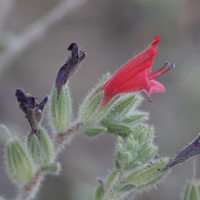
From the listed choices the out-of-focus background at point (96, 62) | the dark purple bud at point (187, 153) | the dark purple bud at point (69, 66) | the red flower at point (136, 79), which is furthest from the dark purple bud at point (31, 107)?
the out-of-focus background at point (96, 62)

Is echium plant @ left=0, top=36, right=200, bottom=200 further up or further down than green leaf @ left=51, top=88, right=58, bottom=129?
further down

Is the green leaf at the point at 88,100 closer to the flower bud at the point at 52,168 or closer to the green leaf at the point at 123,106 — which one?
the green leaf at the point at 123,106

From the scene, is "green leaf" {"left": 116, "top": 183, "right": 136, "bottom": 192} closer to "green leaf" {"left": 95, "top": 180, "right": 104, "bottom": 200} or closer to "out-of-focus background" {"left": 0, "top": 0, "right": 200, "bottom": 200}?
"green leaf" {"left": 95, "top": 180, "right": 104, "bottom": 200}

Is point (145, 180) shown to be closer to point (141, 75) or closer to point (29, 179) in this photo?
point (141, 75)

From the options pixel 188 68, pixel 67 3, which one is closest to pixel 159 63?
pixel 188 68

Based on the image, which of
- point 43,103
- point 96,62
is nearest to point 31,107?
point 43,103

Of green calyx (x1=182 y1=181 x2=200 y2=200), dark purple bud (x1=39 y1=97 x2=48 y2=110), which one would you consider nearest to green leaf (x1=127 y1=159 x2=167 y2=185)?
green calyx (x1=182 y1=181 x2=200 y2=200)

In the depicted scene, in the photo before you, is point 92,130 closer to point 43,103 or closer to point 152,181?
point 43,103
